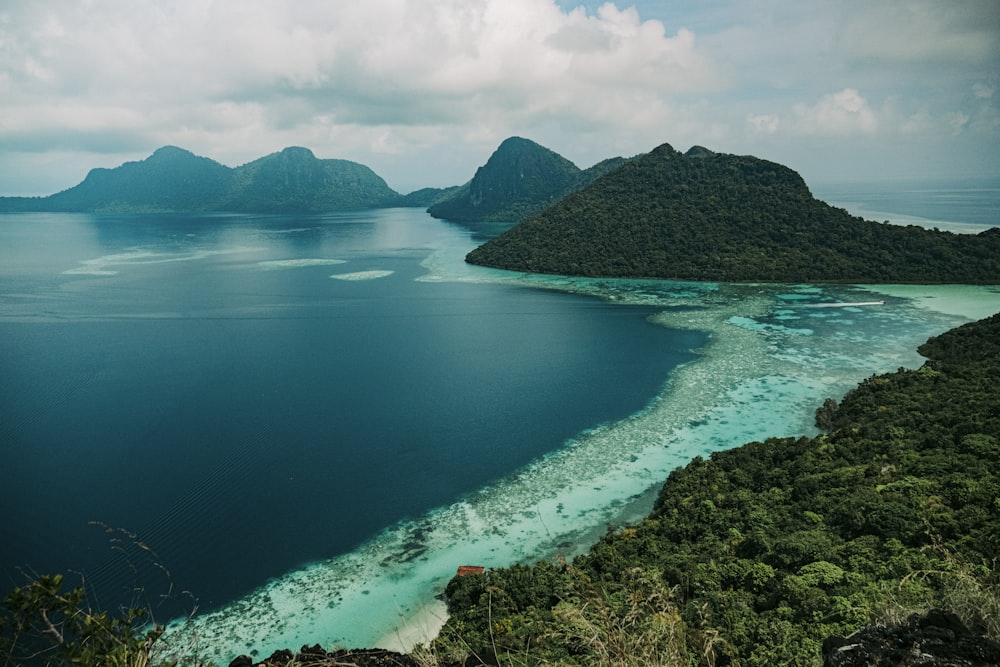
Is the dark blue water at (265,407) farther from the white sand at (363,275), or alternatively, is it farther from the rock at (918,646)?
the rock at (918,646)

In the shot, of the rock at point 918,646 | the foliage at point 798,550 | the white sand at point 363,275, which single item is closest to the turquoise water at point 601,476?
the foliage at point 798,550

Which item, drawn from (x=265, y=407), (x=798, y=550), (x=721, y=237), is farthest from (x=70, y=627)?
(x=721, y=237)

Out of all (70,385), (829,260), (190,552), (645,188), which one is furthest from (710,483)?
(645,188)

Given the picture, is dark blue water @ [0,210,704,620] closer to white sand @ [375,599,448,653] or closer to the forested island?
the forested island

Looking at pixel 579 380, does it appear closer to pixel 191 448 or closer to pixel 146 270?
pixel 191 448

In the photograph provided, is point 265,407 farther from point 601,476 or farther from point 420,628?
point 420,628
